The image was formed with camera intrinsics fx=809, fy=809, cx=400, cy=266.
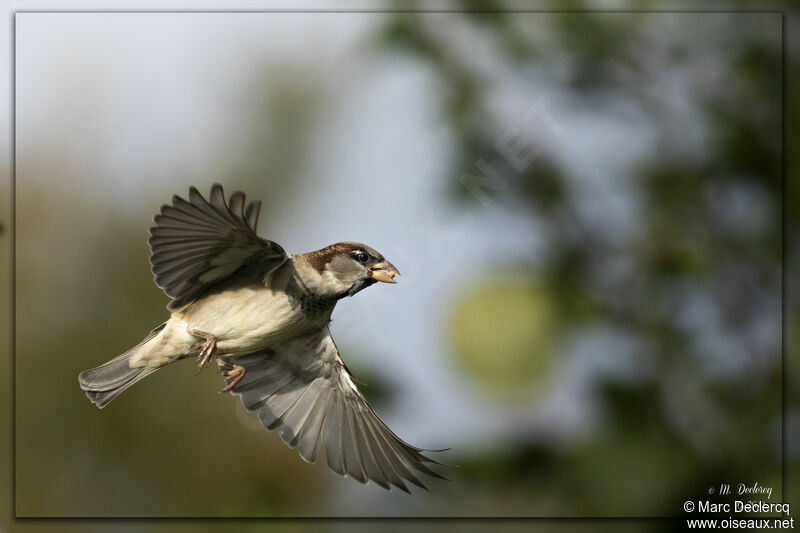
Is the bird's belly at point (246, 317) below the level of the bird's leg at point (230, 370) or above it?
above

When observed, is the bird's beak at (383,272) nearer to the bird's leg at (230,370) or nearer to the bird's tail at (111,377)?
the bird's leg at (230,370)

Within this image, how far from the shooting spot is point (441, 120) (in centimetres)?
184

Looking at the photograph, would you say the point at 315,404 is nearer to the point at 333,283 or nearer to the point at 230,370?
the point at 230,370

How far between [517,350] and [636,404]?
260mm

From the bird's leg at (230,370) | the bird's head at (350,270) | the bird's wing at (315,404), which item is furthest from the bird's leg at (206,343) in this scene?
the bird's wing at (315,404)

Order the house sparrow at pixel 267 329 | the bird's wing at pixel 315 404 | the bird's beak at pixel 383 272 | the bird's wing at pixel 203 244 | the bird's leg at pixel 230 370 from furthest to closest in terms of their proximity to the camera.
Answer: the bird's wing at pixel 315 404 < the bird's leg at pixel 230 370 < the bird's beak at pixel 383 272 < the house sparrow at pixel 267 329 < the bird's wing at pixel 203 244

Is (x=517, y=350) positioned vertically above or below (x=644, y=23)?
below

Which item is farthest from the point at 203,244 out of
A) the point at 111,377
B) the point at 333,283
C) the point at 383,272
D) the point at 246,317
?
the point at 111,377

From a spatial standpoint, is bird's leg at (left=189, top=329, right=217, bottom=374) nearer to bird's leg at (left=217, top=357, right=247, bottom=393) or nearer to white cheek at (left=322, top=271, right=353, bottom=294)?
bird's leg at (left=217, top=357, right=247, bottom=393)

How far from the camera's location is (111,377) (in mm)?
2082

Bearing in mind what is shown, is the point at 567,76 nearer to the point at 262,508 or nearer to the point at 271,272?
the point at 271,272

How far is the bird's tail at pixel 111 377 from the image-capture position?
6.71ft

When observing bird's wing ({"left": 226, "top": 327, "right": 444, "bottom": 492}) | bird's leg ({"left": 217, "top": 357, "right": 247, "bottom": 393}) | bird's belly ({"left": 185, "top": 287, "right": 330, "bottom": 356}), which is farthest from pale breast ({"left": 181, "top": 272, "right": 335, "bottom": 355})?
bird's wing ({"left": 226, "top": 327, "right": 444, "bottom": 492})

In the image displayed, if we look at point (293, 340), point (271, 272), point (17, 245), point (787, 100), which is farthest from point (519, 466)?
point (17, 245)
